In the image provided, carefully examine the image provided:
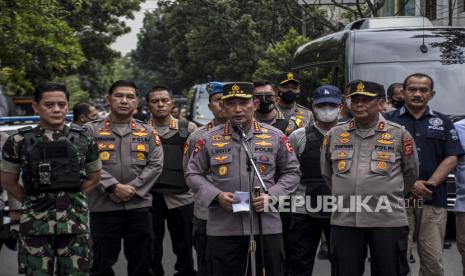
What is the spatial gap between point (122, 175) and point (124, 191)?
0.64 feet

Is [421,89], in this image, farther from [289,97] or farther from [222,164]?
[289,97]

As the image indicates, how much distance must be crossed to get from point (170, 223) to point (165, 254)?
1.82 m

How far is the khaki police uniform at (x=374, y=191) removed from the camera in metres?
6.09

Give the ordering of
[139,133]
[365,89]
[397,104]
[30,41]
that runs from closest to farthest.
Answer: [365,89]
[139,133]
[397,104]
[30,41]

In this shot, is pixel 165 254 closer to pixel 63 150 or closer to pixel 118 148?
pixel 118 148

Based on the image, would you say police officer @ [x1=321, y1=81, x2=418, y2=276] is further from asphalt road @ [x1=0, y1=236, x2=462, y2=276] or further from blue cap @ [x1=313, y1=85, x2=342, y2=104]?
asphalt road @ [x1=0, y1=236, x2=462, y2=276]

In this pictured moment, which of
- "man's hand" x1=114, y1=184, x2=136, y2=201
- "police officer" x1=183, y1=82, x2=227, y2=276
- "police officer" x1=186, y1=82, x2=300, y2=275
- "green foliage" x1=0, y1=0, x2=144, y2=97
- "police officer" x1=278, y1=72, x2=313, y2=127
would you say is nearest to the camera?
"police officer" x1=186, y1=82, x2=300, y2=275

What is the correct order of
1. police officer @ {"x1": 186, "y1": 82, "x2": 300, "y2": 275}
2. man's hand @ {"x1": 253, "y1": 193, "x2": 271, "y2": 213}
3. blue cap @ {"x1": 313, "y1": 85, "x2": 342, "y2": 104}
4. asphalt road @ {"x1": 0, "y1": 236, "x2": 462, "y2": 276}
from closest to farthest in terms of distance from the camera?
1. man's hand @ {"x1": 253, "y1": 193, "x2": 271, "y2": 213}
2. police officer @ {"x1": 186, "y1": 82, "x2": 300, "y2": 275}
3. blue cap @ {"x1": 313, "y1": 85, "x2": 342, "y2": 104}
4. asphalt road @ {"x1": 0, "y1": 236, "x2": 462, "y2": 276}

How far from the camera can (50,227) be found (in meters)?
6.10

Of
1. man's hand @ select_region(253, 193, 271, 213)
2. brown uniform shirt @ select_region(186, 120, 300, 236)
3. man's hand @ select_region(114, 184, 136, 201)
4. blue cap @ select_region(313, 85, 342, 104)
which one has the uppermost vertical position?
blue cap @ select_region(313, 85, 342, 104)

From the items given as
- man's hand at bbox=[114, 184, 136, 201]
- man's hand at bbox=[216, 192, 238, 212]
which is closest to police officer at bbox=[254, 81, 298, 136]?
man's hand at bbox=[114, 184, 136, 201]

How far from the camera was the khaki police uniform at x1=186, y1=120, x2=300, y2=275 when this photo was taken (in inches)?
238

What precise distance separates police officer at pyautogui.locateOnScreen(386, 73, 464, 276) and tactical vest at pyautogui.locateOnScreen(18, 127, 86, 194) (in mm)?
2666

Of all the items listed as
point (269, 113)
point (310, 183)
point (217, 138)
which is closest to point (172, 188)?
point (269, 113)
